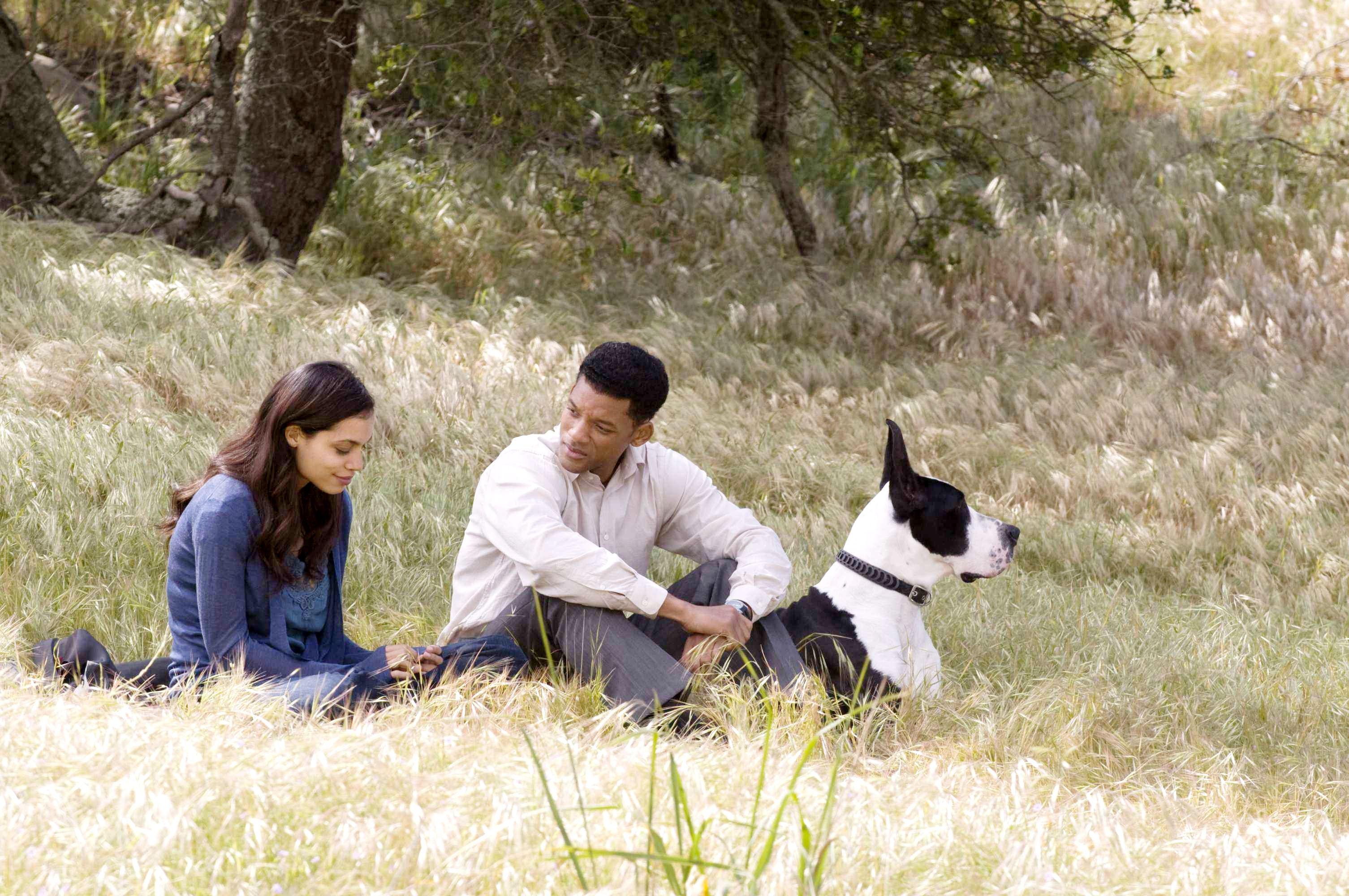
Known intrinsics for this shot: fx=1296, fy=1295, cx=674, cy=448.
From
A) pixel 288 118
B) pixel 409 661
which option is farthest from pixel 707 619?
pixel 288 118

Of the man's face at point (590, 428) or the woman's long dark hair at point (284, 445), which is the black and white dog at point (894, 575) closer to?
the man's face at point (590, 428)

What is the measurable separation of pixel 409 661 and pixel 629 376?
1.08 m

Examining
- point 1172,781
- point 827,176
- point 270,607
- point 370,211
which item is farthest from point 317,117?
point 1172,781

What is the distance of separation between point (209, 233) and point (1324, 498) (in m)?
7.66

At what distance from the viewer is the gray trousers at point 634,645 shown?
3758mm

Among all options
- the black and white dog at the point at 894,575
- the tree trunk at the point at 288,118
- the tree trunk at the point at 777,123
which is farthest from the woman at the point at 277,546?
the tree trunk at the point at 288,118

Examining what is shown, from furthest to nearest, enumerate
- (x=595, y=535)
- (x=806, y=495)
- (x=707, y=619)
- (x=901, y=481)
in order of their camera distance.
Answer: (x=806, y=495), (x=595, y=535), (x=707, y=619), (x=901, y=481)

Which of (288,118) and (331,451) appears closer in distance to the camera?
(331,451)

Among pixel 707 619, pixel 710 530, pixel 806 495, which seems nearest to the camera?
pixel 707 619

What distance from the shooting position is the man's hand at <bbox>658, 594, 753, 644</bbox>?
3820 mm

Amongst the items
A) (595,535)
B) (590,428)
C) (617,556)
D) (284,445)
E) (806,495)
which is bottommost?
(806,495)

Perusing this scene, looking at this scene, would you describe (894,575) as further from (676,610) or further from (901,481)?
(676,610)

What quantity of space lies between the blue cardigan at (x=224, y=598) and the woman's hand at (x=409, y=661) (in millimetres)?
51

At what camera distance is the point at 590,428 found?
13.0 feet
